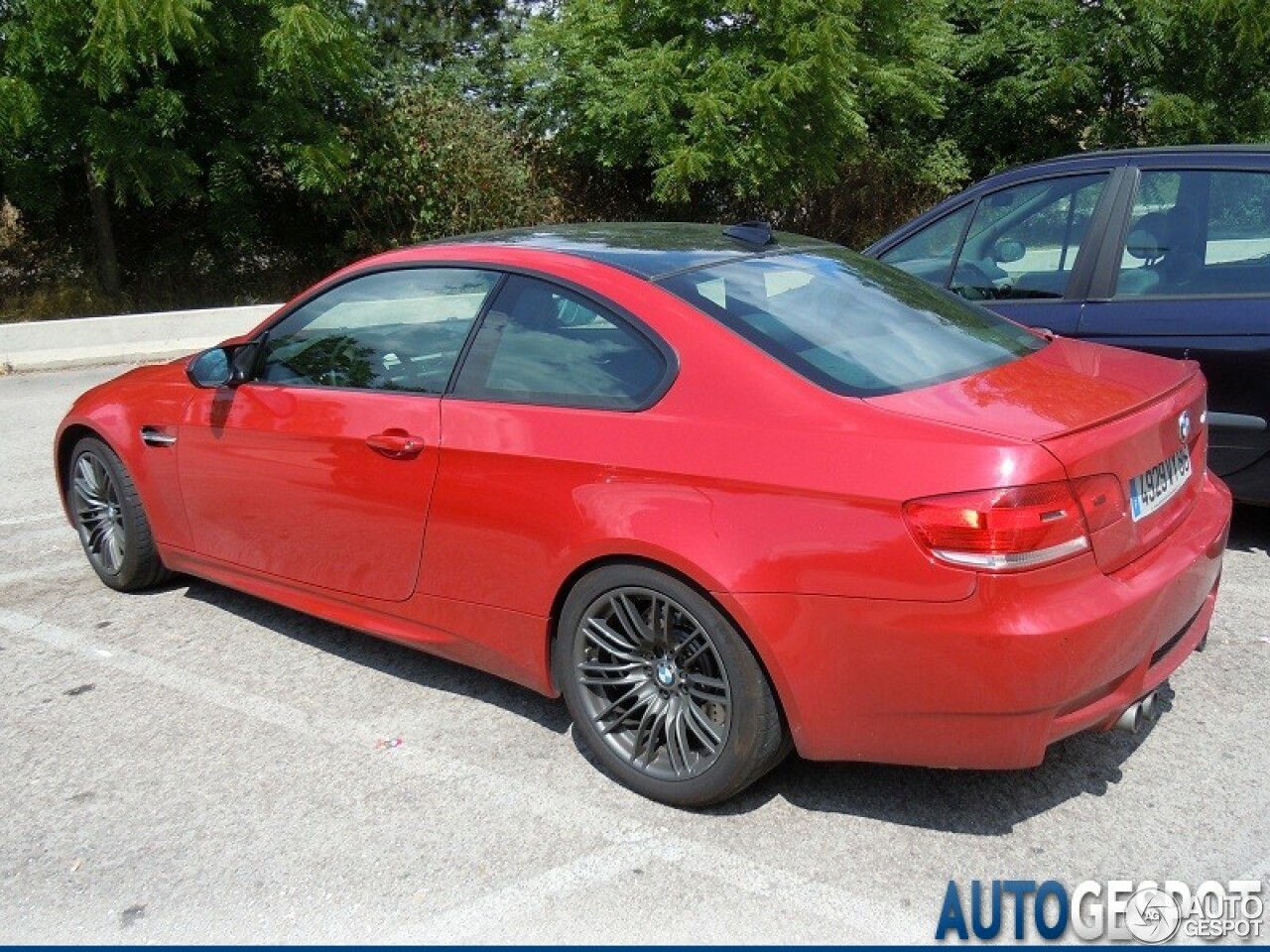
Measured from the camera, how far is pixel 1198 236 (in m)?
5.49

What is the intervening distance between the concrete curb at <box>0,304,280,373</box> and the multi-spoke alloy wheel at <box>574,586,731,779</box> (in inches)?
487

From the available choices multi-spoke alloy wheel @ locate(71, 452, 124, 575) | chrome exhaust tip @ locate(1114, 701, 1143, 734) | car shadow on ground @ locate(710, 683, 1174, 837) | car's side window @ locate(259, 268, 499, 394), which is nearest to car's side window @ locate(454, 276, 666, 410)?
car's side window @ locate(259, 268, 499, 394)

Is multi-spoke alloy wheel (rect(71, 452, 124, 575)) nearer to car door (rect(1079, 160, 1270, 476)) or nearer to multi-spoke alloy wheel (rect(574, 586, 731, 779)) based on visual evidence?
multi-spoke alloy wheel (rect(574, 586, 731, 779))

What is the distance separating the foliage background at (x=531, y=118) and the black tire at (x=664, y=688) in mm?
14771

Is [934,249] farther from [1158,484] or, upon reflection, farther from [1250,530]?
[1158,484]

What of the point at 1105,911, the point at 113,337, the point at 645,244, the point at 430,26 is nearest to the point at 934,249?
the point at 645,244

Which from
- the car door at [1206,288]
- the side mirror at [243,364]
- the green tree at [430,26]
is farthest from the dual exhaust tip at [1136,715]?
the green tree at [430,26]

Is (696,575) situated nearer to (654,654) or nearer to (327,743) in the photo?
(654,654)

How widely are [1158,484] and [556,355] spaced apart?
176 centimetres

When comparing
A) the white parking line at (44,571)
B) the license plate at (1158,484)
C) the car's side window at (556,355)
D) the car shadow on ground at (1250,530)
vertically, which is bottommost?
the car shadow on ground at (1250,530)

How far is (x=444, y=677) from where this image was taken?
4.55 m

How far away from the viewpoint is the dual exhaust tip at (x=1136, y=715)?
328 cm

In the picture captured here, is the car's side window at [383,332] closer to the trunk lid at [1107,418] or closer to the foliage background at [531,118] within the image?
the trunk lid at [1107,418]

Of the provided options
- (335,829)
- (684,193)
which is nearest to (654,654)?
(335,829)
